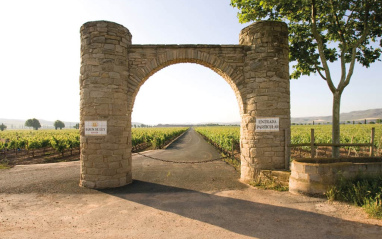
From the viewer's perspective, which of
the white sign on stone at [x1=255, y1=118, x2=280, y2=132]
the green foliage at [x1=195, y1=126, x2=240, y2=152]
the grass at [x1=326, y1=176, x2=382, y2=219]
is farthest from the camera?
the green foliage at [x1=195, y1=126, x2=240, y2=152]

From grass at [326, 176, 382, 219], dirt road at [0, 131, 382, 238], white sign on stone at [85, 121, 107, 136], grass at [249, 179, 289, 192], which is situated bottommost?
dirt road at [0, 131, 382, 238]

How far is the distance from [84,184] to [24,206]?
5.73ft

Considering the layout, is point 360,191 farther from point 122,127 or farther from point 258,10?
point 258,10

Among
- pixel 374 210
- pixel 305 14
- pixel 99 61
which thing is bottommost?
pixel 374 210

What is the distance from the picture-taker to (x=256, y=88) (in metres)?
7.06

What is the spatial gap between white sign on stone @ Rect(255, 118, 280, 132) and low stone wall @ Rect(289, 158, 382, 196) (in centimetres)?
148

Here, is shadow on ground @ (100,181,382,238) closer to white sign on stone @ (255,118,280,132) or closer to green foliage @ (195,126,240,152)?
white sign on stone @ (255,118,280,132)

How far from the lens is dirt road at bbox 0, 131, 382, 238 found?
3945 mm

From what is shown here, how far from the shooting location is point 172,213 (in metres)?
4.83

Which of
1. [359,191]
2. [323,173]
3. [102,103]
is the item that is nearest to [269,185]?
[323,173]

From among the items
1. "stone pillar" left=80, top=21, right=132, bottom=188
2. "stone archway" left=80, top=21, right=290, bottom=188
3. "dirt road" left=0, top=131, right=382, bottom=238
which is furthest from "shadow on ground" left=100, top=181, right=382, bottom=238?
"stone archway" left=80, top=21, right=290, bottom=188

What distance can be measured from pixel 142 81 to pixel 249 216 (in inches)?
220

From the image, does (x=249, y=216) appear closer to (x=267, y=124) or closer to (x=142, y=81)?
(x=267, y=124)

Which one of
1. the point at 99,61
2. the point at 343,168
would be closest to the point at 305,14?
the point at 343,168
